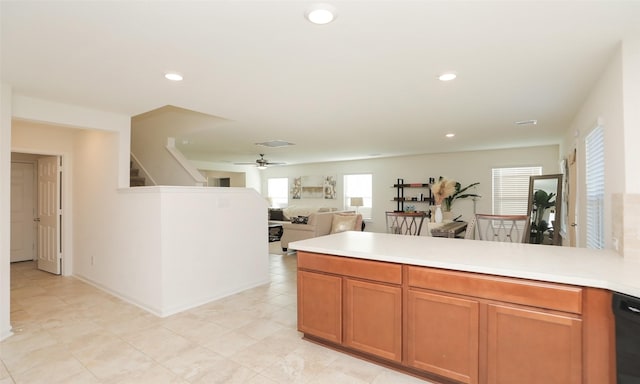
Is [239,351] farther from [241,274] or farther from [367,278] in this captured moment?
[241,274]

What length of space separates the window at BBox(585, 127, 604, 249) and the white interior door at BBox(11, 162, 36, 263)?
357 inches

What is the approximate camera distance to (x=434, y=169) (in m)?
8.59

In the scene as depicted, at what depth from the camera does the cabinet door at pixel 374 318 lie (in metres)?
2.27

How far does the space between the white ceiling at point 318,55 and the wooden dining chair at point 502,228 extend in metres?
1.34

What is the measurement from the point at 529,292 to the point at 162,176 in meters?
5.73

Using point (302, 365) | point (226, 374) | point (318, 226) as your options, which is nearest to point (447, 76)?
point (302, 365)

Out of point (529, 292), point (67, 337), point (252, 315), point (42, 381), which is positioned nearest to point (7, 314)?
point (67, 337)

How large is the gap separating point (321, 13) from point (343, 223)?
5.81 meters

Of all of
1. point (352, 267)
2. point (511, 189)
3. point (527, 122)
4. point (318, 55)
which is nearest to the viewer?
point (318, 55)

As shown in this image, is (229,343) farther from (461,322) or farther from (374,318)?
(461,322)

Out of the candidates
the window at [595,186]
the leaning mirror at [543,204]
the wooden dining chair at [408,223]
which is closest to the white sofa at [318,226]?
the wooden dining chair at [408,223]

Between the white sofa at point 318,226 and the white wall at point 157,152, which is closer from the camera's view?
the white wall at point 157,152

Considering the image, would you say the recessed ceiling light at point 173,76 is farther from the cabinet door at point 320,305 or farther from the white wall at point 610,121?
the white wall at point 610,121

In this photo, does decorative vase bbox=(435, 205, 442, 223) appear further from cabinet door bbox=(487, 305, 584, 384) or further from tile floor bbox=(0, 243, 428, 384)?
cabinet door bbox=(487, 305, 584, 384)
